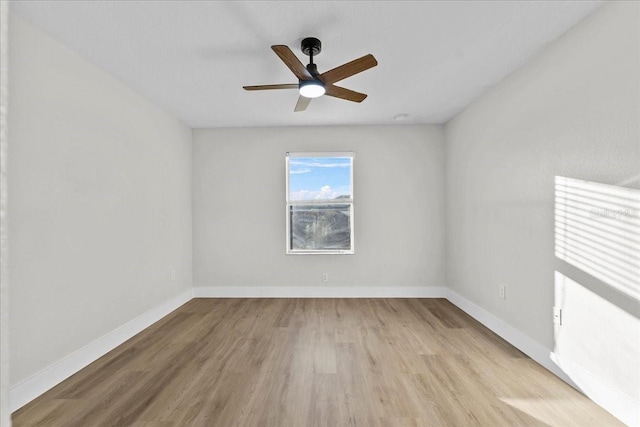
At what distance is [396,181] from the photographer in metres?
4.55

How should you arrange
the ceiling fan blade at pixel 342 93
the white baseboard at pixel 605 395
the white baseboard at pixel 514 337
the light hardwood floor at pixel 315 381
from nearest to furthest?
the white baseboard at pixel 605 395 → the light hardwood floor at pixel 315 381 → the white baseboard at pixel 514 337 → the ceiling fan blade at pixel 342 93

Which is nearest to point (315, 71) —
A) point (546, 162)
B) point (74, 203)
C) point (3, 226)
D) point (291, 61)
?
point (291, 61)

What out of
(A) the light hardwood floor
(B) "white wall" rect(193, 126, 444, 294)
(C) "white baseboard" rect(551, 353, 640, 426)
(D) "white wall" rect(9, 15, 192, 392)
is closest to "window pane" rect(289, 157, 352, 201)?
(B) "white wall" rect(193, 126, 444, 294)

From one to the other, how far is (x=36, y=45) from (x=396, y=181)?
3.83m

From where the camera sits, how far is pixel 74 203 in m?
2.53

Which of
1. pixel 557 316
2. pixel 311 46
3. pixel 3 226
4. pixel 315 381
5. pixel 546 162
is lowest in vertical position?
pixel 315 381

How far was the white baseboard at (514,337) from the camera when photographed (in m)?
2.44

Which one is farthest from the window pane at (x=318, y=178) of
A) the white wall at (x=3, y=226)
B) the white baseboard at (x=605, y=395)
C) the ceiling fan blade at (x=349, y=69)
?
the white wall at (x=3, y=226)

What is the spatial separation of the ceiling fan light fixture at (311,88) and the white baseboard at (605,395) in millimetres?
2616

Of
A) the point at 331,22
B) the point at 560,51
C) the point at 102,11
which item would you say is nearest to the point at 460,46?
the point at 560,51

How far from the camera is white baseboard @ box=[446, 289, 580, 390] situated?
2.44 metres

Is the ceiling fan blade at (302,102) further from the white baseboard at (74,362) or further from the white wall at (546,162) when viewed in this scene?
the white baseboard at (74,362)

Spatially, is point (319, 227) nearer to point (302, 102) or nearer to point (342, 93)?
point (302, 102)

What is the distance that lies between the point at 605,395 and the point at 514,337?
0.88 metres
